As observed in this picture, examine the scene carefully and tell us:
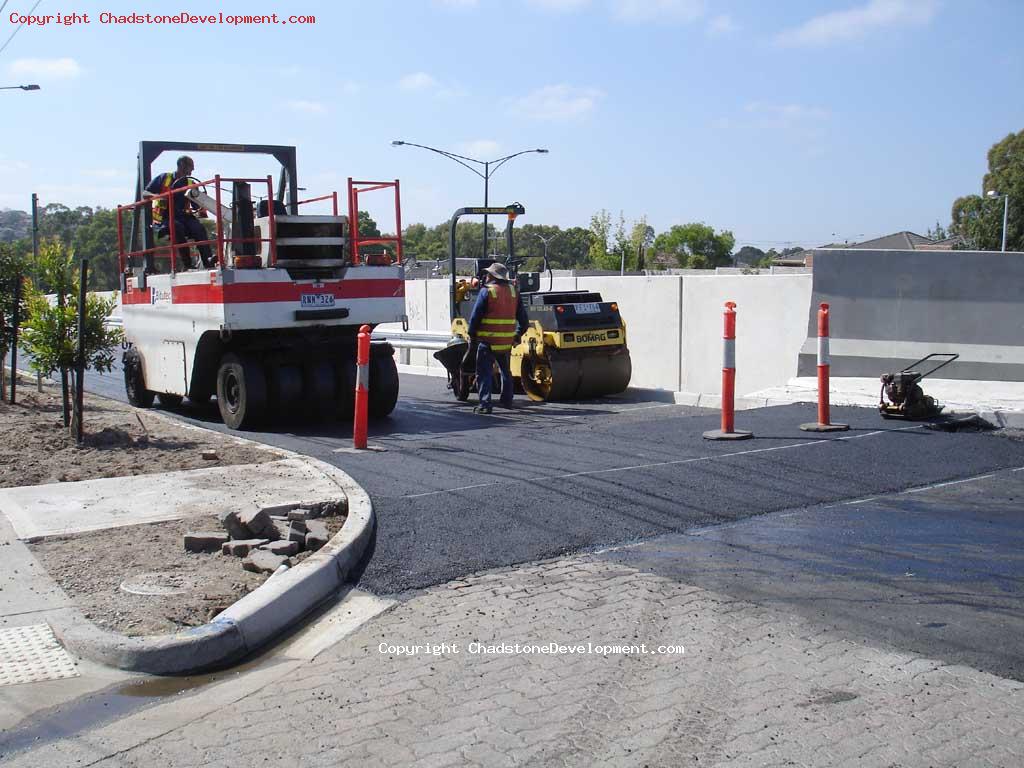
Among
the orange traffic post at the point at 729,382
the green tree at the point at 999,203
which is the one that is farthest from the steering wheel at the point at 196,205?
the green tree at the point at 999,203

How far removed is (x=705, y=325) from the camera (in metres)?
16.6

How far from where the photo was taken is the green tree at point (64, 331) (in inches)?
411

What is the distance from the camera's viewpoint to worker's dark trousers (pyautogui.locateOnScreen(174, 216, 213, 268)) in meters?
12.5

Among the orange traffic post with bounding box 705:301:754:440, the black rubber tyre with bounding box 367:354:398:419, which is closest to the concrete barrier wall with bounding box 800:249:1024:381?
the orange traffic post with bounding box 705:301:754:440

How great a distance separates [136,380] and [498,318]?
16.4ft

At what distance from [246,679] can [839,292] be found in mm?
10922

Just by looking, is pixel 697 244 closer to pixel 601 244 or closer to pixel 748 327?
pixel 601 244

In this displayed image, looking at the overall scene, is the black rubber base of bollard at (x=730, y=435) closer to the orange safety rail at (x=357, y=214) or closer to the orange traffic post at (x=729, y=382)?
the orange traffic post at (x=729, y=382)

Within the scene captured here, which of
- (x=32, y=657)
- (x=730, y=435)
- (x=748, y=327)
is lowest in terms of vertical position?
(x=32, y=657)

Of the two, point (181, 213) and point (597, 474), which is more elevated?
point (181, 213)

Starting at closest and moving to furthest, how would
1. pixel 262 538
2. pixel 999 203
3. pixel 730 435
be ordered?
pixel 262 538
pixel 730 435
pixel 999 203

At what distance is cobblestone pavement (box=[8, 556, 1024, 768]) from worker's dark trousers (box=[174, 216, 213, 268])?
8.48 meters

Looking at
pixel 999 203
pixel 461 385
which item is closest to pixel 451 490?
pixel 461 385

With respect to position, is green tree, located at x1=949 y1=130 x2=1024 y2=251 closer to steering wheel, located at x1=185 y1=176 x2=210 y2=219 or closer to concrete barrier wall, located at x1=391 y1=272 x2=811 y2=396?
concrete barrier wall, located at x1=391 y1=272 x2=811 y2=396
